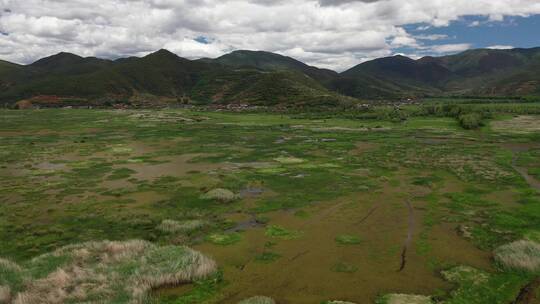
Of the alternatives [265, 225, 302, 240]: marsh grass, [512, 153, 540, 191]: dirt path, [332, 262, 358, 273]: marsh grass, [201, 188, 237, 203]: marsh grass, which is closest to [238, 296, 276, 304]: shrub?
[332, 262, 358, 273]: marsh grass

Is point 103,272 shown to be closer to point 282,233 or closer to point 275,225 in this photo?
point 282,233

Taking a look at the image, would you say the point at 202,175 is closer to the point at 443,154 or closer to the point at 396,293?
the point at 396,293

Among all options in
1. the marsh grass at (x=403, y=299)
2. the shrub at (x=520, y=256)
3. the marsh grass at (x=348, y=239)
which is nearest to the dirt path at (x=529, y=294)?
the shrub at (x=520, y=256)

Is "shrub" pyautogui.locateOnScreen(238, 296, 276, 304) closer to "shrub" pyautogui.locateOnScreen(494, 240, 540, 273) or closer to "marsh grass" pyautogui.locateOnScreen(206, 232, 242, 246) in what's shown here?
"marsh grass" pyautogui.locateOnScreen(206, 232, 242, 246)

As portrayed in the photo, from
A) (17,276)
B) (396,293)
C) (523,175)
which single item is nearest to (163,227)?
(17,276)

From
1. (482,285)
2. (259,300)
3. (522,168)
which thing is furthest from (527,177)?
(259,300)

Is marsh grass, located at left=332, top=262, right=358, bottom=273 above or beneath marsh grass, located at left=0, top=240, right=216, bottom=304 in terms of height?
beneath
